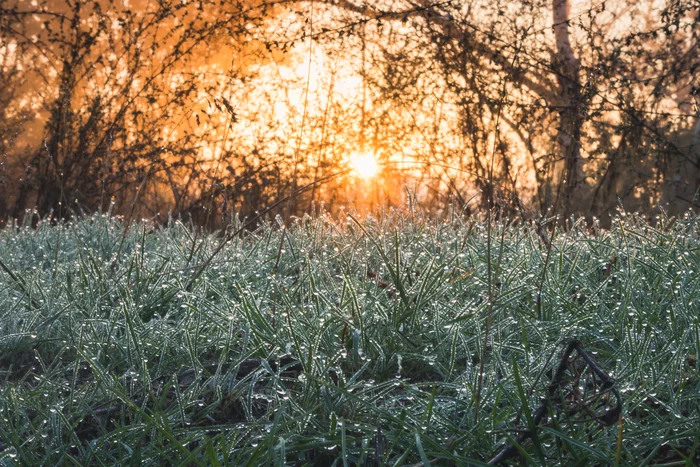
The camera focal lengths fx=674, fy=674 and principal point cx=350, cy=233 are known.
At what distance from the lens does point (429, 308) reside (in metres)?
1.81

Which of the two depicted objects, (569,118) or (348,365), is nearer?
(348,365)

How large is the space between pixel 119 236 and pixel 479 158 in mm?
2744

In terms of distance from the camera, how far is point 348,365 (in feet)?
5.16

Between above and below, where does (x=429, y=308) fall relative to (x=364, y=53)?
below

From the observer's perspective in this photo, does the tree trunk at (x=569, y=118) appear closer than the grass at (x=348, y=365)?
No

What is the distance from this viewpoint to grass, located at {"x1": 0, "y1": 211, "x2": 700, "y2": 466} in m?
1.23

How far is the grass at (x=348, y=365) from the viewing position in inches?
48.3

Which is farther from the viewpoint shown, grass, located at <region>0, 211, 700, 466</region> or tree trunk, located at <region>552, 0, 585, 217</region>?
tree trunk, located at <region>552, 0, 585, 217</region>

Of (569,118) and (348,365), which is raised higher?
(569,118)

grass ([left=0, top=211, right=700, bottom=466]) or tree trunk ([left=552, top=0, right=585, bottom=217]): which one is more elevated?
tree trunk ([left=552, top=0, right=585, bottom=217])

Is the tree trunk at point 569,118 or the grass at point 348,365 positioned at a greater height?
the tree trunk at point 569,118

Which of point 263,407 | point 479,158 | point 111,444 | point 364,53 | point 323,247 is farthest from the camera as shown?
point 364,53

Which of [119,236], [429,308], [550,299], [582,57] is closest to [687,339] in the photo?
[550,299]

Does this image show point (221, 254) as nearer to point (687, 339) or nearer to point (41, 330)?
point (41, 330)
